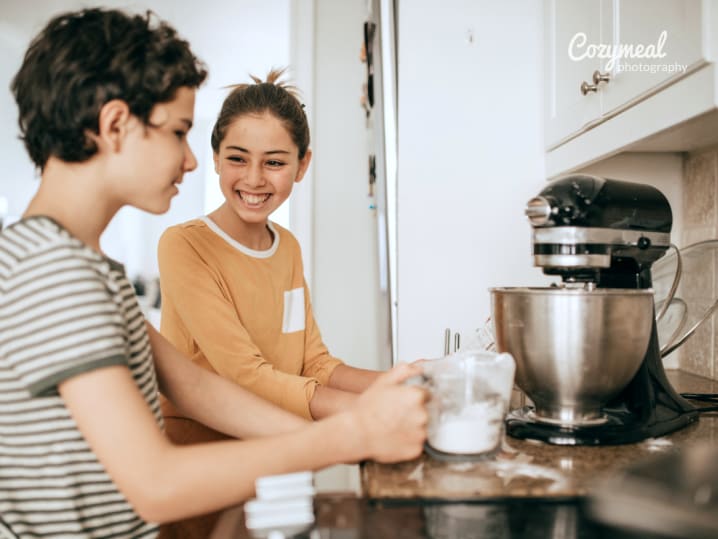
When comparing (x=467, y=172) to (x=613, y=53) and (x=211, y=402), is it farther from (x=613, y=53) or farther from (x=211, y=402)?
(x=211, y=402)

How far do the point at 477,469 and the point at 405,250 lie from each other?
2.80 ft

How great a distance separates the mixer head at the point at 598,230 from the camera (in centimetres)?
92

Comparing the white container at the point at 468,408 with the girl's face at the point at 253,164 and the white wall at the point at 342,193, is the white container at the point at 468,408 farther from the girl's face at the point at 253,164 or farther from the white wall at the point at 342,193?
the white wall at the point at 342,193

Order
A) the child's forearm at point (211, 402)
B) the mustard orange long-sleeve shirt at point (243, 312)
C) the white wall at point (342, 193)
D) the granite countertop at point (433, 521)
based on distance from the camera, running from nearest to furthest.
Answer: the granite countertop at point (433, 521)
the child's forearm at point (211, 402)
the mustard orange long-sleeve shirt at point (243, 312)
the white wall at point (342, 193)

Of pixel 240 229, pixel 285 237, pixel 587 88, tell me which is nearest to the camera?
pixel 587 88

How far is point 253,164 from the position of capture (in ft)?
4.78

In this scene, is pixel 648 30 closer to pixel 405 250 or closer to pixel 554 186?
pixel 554 186

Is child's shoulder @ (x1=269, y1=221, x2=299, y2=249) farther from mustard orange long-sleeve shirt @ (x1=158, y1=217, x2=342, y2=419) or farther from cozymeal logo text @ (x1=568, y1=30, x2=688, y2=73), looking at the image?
cozymeal logo text @ (x1=568, y1=30, x2=688, y2=73)

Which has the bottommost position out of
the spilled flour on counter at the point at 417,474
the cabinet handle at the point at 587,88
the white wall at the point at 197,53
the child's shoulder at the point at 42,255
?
the spilled flour on counter at the point at 417,474

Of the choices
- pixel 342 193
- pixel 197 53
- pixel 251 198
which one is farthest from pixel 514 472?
pixel 197 53

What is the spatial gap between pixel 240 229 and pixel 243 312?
0.65 ft

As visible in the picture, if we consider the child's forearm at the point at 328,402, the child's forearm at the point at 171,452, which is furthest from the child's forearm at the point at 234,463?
the child's forearm at the point at 328,402

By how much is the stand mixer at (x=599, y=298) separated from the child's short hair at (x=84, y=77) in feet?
1.75

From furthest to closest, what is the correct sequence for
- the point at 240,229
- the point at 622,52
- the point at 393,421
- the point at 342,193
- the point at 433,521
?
the point at 342,193 → the point at 240,229 → the point at 622,52 → the point at 393,421 → the point at 433,521
